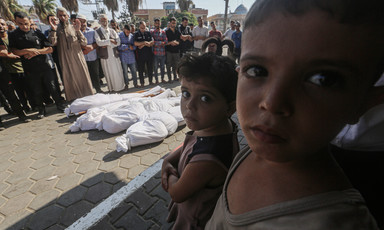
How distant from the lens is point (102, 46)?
625cm

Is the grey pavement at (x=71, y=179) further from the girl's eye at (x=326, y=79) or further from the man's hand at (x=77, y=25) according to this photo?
the man's hand at (x=77, y=25)

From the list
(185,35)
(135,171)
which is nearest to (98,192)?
(135,171)

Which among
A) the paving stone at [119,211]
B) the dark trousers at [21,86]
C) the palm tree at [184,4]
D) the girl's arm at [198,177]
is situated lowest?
the paving stone at [119,211]

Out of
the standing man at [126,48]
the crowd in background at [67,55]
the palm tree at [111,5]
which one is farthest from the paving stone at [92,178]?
the palm tree at [111,5]

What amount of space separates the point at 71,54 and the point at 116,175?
4.50 metres

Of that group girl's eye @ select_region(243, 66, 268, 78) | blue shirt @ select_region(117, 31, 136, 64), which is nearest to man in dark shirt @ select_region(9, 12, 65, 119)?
blue shirt @ select_region(117, 31, 136, 64)

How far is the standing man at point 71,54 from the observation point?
17.0 ft

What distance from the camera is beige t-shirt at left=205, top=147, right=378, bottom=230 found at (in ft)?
1.63

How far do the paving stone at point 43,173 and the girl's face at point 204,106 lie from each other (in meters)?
2.85

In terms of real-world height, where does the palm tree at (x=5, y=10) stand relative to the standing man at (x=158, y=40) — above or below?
above

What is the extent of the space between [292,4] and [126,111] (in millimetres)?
4073

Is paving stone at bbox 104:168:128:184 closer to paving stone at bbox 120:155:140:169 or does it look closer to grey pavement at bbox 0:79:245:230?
grey pavement at bbox 0:79:245:230

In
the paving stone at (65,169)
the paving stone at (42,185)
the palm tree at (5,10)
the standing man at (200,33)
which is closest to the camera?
the paving stone at (42,185)

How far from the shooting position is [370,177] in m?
0.94
